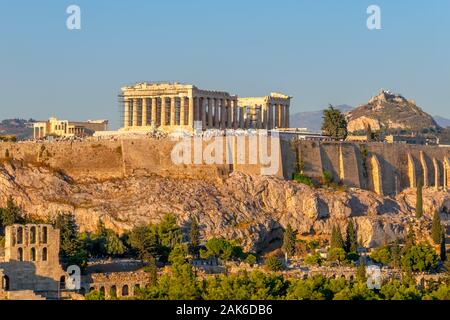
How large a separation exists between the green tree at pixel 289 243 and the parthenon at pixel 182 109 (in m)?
16.0

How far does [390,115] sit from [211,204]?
291ft

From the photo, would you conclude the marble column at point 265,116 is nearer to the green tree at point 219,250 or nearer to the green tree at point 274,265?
the green tree at point 219,250

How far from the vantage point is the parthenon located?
11569cm

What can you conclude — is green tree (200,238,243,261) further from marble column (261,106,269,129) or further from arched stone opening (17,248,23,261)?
marble column (261,106,269,129)

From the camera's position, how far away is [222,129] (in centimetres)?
11494

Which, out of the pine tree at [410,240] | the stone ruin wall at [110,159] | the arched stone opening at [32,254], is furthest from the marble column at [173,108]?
the arched stone opening at [32,254]

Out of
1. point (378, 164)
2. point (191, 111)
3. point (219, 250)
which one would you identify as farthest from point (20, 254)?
point (378, 164)

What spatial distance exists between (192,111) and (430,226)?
17793 mm

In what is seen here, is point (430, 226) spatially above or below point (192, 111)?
below

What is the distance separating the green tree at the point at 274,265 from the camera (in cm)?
9088

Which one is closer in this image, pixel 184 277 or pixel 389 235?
pixel 184 277

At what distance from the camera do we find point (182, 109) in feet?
380
